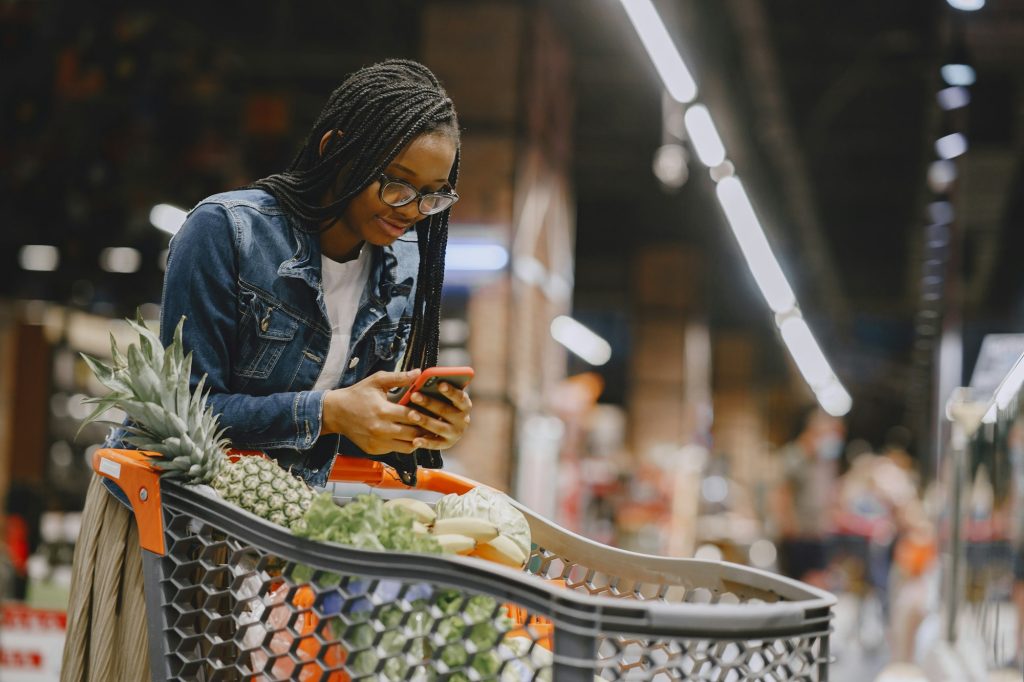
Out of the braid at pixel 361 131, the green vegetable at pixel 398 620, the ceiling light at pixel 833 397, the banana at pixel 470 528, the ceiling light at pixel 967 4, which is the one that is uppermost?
the ceiling light at pixel 833 397

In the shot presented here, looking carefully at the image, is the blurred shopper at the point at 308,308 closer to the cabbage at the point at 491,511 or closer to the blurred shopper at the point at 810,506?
the cabbage at the point at 491,511

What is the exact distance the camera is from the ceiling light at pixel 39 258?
26.5ft

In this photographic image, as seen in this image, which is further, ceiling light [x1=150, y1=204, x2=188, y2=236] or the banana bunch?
ceiling light [x1=150, y1=204, x2=188, y2=236]

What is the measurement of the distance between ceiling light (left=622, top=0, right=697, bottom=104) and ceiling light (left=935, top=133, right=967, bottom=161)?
1.71 metres

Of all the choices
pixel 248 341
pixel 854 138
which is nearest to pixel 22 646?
pixel 248 341

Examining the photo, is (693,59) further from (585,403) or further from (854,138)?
(854,138)

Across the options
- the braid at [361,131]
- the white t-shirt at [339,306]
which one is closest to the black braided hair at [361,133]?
the braid at [361,131]

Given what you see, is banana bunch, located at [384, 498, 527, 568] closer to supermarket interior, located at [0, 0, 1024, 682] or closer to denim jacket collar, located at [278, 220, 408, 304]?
supermarket interior, located at [0, 0, 1024, 682]

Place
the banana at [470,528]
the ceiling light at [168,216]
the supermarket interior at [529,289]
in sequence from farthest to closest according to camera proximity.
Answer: the ceiling light at [168,216] → the banana at [470,528] → the supermarket interior at [529,289]

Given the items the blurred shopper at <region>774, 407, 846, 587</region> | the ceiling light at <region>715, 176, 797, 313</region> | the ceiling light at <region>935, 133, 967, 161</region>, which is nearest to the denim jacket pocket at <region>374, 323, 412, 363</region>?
the ceiling light at <region>935, 133, 967, 161</region>

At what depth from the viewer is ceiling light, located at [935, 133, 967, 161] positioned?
6.20 metres

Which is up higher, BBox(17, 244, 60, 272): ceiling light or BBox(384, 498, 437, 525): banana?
BBox(17, 244, 60, 272): ceiling light

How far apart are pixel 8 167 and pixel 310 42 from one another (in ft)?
19.5

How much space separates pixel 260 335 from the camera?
75.8 inches
